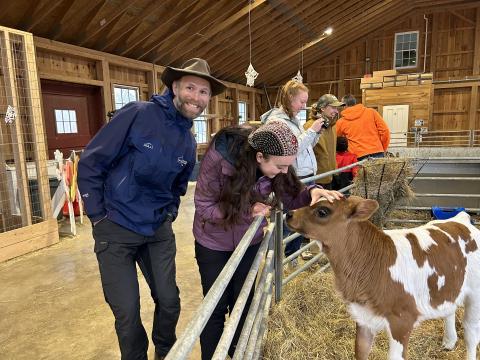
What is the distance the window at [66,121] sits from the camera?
6.56 meters

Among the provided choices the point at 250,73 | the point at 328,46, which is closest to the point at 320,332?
the point at 250,73

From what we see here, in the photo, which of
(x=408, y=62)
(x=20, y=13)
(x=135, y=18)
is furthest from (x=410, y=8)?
(x=20, y=13)

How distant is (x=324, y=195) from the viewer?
5.61ft

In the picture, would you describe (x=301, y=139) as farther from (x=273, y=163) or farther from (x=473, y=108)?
(x=473, y=108)

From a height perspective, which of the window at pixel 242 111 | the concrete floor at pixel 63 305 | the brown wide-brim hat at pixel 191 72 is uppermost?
the window at pixel 242 111

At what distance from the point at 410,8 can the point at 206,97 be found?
15.4 meters

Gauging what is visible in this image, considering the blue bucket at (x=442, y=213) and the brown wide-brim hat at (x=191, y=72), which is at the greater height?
the brown wide-brim hat at (x=191, y=72)

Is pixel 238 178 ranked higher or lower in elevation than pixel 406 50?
lower

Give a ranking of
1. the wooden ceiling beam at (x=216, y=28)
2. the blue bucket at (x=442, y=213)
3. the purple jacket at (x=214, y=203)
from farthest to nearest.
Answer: the wooden ceiling beam at (x=216, y=28) → the blue bucket at (x=442, y=213) → the purple jacket at (x=214, y=203)

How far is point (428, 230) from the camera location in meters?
1.98

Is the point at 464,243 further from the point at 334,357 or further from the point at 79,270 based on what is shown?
the point at 79,270

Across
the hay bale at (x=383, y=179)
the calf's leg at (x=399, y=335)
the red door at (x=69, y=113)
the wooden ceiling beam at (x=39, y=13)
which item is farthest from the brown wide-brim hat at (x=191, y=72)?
the red door at (x=69, y=113)

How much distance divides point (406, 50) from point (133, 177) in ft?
52.7

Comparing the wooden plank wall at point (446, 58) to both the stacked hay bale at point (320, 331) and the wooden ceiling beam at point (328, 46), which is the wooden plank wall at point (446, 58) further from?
the stacked hay bale at point (320, 331)
